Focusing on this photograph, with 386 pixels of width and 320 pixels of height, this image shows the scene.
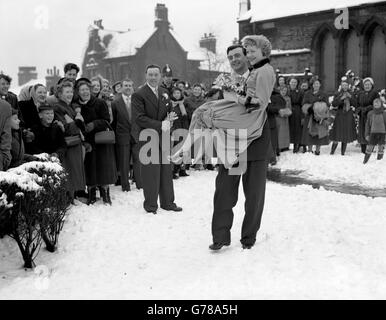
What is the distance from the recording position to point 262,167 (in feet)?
17.8

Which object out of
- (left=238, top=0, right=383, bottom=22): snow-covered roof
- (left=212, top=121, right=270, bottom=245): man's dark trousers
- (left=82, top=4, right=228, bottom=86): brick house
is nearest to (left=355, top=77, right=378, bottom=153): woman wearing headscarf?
(left=212, top=121, right=270, bottom=245): man's dark trousers

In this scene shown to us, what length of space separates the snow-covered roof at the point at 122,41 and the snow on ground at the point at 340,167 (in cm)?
4252

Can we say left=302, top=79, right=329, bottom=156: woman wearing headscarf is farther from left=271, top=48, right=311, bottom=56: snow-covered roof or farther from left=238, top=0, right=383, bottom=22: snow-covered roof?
left=271, top=48, right=311, bottom=56: snow-covered roof

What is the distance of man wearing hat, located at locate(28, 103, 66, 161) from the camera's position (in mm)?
7062

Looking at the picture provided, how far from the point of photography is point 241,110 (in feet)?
17.0

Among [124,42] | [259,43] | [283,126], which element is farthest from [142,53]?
[259,43]

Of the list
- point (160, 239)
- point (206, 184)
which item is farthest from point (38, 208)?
point (206, 184)

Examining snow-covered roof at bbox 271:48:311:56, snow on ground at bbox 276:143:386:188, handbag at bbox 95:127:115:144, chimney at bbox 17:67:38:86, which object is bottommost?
snow on ground at bbox 276:143:386:188

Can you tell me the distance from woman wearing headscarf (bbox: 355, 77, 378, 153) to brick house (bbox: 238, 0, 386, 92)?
946cm

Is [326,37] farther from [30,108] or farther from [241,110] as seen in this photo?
[241,110]

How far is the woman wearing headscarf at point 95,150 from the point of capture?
8016mm

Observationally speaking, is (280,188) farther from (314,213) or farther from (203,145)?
(203,145)

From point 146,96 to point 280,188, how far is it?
320 centimetres

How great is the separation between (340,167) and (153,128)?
6.36m
